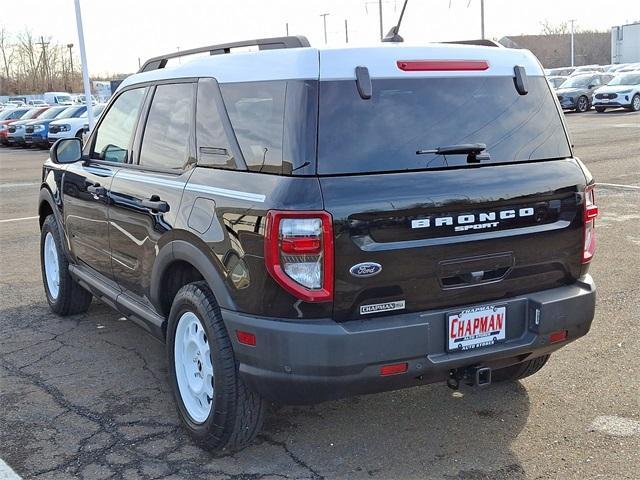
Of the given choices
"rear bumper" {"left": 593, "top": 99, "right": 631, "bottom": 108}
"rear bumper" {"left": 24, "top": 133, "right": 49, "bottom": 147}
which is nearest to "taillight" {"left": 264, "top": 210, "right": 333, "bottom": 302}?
"rear bumper" {"left": 24, "top": 133, "right": 49, "bottom": 147}

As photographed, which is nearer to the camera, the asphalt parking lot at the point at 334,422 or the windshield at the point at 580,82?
the asphalt parking lot at the point at 334,422

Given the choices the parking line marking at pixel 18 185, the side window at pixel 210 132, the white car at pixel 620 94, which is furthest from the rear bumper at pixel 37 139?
the side window at pixel 210 132

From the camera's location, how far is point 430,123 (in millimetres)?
3398

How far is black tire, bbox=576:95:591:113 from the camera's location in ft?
105

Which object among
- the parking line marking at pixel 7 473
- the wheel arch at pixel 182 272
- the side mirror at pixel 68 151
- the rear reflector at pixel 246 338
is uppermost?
the side mirror at pixel 68 151

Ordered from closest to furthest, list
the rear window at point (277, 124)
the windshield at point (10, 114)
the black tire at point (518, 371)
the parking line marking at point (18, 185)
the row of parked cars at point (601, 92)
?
the rear window at point (277, 124), the black tire at point (518, 371), the parking line marking at point (18, 185), the row of parked cars at point (601, 92), the windshield at point (10, 114)

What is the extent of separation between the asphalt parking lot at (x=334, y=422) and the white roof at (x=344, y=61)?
6.05 feet

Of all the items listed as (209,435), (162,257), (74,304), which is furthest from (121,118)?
(209,435)

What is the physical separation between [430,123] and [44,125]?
27098 millimetres

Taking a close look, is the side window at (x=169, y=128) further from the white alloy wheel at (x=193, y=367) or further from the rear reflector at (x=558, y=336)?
the rear reflector at (x=558, y=336)

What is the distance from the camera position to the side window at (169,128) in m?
3.99

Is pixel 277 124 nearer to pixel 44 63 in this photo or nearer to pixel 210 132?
pixel 210 132

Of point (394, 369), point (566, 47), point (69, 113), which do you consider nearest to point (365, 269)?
point (394, 369)

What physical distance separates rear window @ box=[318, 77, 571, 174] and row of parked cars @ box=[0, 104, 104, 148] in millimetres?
22444
